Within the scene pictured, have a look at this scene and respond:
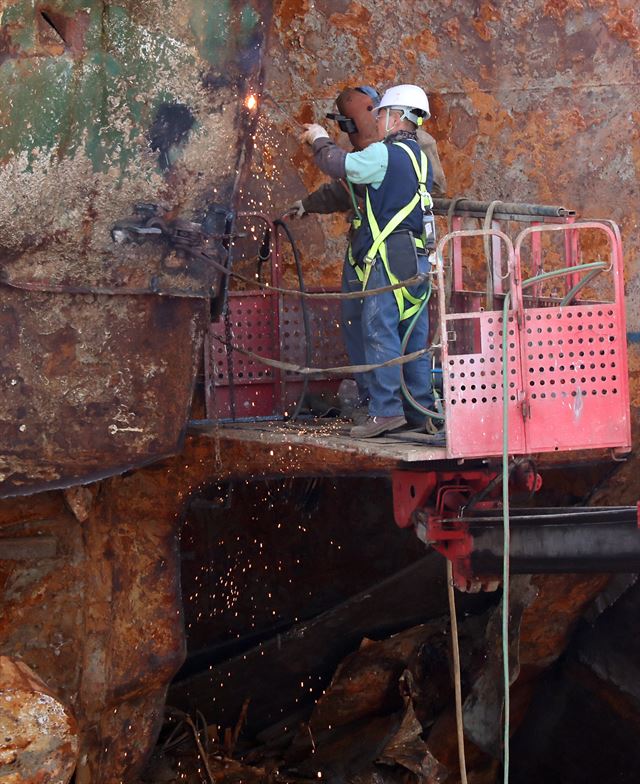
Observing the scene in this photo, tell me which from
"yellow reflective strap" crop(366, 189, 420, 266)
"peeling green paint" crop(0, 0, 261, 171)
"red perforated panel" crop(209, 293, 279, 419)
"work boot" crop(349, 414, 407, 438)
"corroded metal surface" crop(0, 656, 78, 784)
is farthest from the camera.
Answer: "red perforated panel" crop(209, 293, 279, 419)

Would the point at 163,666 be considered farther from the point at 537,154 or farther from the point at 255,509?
the point at 537,154

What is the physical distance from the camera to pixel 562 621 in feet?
25.1

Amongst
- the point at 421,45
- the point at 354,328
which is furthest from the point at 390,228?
the point at 421,45

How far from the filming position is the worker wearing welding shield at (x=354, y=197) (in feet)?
19.2

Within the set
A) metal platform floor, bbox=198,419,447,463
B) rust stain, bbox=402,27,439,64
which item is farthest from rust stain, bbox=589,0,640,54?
metal platform floor, bbox=198,419,447,463

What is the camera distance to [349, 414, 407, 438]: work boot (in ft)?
17.2

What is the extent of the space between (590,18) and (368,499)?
372 cm

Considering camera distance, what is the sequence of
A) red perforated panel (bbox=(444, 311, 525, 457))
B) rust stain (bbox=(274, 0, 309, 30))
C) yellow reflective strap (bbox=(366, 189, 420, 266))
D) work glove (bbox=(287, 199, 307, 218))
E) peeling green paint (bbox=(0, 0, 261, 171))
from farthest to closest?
rust stain (bbox=(274, 0, 309, 30))
work glove (bbox=(287, 199, 307, 218))
yellow reflective strap (bbox=(366, 189, 420, 266))
peeling green paint (bbox=(0, 0, 261, 171))
red perforated panel (bbox=(444, 311, 525, 457))

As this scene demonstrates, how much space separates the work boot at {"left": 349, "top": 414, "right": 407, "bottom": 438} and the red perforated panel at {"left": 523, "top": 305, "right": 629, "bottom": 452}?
0.88 m

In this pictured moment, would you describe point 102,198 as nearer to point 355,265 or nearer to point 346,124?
point 355,265

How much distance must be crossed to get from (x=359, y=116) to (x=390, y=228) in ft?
4.27

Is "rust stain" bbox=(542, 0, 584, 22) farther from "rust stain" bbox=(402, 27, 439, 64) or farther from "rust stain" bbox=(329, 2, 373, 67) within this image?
"rust stain" bbox=(329, 2, 373, 67)

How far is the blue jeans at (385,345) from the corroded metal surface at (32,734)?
208 centimetres

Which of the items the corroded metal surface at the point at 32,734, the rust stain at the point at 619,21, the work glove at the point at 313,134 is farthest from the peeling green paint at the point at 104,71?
the rust stain at the point at 619,21
